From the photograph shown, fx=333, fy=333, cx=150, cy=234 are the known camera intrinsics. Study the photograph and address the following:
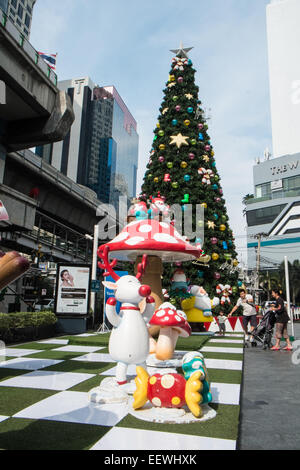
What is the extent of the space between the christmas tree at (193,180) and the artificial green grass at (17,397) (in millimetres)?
7870

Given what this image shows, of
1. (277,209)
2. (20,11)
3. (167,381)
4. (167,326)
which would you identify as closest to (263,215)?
(277,209)

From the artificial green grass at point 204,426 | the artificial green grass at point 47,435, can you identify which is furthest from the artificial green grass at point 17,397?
the artificial green grass at point 204,426

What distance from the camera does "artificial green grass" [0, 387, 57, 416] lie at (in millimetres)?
3084

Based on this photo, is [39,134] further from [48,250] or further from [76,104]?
[76,104]

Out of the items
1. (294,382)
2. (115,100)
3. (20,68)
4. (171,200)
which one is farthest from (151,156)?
(115,100)

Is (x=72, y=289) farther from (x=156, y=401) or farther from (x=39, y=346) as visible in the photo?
(x=156, y=401)

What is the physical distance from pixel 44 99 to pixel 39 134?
124 centimetres

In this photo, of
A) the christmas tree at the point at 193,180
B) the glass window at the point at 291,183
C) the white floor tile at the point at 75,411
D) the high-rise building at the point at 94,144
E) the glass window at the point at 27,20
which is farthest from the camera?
the high-rise building at the point at 94,144

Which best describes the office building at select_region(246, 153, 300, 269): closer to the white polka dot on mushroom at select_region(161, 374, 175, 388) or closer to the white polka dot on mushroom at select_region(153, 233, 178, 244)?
the white polka dot on mushroom at select_region(153, 233, 178, 244)

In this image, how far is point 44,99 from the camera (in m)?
11.6

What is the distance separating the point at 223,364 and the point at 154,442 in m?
3.54

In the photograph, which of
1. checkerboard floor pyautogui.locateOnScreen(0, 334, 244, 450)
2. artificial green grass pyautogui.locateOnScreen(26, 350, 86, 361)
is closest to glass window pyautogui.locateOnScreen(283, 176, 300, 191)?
checkerboard floor pyautogui.locateOnScreen(0, 334, 244, 450)

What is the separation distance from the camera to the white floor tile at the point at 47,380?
3956mm

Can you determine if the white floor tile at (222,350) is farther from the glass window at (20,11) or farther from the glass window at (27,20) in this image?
the glass window at (27,20)
